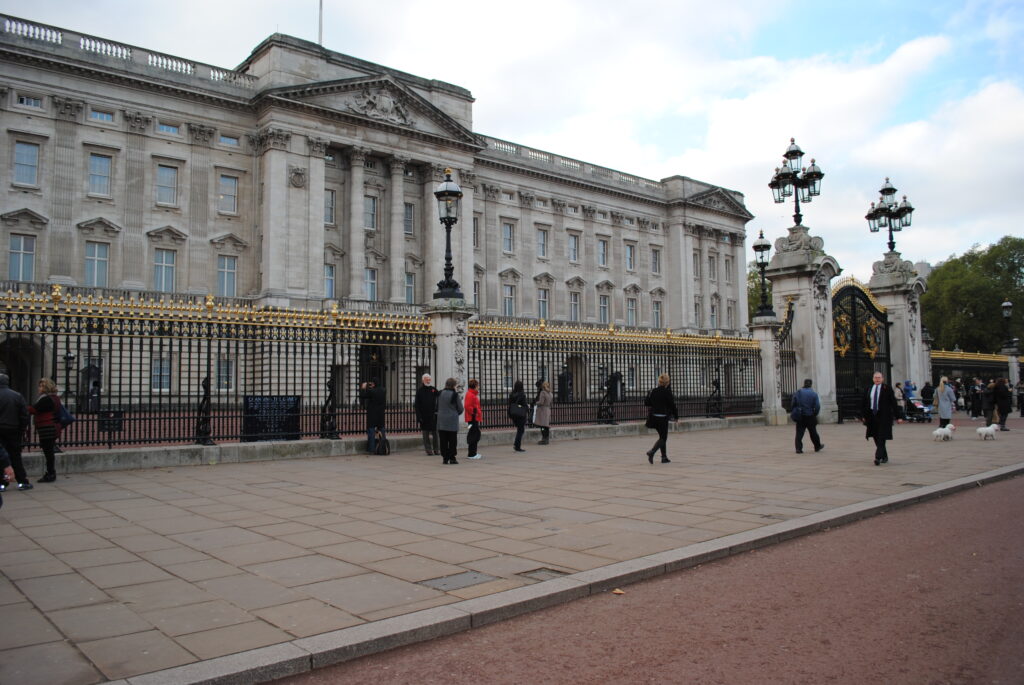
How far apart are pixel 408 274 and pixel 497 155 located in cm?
1190

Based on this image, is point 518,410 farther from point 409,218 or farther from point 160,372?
point 409,218

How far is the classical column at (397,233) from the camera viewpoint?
47.1m

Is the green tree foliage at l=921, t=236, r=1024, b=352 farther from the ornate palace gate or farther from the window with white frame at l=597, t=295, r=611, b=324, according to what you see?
the ornate palace gate

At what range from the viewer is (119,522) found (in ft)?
26.0

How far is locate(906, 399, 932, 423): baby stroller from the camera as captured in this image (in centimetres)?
2581

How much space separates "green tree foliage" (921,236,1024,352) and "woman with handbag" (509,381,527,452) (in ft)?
220

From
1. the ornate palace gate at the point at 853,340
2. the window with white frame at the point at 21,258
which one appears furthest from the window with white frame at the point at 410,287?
the ornate palace gate at the point at 853,340

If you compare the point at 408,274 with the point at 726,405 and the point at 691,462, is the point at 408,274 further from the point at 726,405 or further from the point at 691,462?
the point at 691,462

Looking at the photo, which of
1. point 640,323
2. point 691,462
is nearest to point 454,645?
point 691,462

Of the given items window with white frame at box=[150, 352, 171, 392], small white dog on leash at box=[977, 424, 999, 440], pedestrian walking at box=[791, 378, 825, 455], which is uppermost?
window with white frame at box=[150, 352, 171, 392]

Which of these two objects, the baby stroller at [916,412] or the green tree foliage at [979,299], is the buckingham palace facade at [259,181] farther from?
the green tree foliage at [979,299]

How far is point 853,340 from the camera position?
24.6 m

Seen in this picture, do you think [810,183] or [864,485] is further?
[810,183]

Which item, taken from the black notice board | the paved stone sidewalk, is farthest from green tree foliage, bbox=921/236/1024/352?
the black notice board
